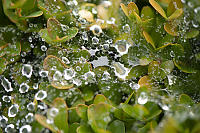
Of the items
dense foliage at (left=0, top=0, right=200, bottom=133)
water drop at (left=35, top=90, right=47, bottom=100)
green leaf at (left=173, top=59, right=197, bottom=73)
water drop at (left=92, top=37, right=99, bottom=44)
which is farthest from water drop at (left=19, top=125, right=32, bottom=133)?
green leaf at (left=173, top=59, right=197, bottom=73)

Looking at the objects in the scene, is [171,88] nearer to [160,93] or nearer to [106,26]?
[160,93]

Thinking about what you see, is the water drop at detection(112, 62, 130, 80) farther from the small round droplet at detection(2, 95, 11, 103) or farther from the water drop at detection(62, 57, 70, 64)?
the small round droplet at detection(2, 95, 11, 103)

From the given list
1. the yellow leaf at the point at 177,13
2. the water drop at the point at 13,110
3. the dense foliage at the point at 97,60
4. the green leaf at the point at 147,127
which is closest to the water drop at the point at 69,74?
the dense foliage at the point at 97,60

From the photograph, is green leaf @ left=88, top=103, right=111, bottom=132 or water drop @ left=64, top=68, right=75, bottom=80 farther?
water drop @ left=64, top=68, right=75, bottom=80

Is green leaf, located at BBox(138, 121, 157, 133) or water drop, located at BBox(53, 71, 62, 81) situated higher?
water drop, located at BBox(53, 71, 62, 81)

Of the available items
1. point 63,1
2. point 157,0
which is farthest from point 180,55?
point 63,1

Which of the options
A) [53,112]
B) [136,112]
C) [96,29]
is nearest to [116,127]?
[136,112]

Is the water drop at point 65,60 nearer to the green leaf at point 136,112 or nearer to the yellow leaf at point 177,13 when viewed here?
the green leaf at point 136,112
